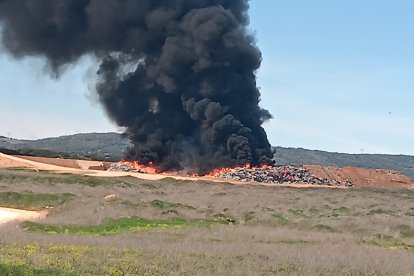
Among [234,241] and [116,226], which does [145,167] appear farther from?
[234,241]

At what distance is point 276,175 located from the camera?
7325 cm

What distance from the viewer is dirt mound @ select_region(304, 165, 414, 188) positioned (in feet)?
270

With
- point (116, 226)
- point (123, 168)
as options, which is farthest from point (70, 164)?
point (116, 226)

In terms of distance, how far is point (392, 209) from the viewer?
41.5 metres

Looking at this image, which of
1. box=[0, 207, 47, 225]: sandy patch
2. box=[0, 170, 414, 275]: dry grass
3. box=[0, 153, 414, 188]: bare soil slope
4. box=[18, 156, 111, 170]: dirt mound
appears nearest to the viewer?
box=[0, 170, 414, 275]: dry grass

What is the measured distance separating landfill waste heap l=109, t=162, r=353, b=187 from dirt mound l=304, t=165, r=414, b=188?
68.1 inches

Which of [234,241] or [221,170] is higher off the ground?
[221,170]

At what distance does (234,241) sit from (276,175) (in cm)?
5154

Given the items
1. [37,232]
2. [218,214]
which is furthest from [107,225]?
[218,214]

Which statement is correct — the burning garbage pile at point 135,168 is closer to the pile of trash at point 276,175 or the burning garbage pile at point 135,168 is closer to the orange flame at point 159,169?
the orange flame at point 159,169

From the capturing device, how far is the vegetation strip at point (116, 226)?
23.5 meters

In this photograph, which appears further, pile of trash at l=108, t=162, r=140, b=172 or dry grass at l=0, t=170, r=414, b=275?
pile of trash at l=108, t=162, r=140, b=172

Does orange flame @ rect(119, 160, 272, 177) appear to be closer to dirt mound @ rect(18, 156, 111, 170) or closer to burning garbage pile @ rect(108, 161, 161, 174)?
burning garbage pile @ rect(108, 161, 161, 174)

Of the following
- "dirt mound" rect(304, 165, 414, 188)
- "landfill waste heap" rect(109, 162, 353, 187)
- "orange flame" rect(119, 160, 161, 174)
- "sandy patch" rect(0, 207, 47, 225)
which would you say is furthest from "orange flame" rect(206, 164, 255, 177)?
"sandy patch" rect(0, 207, 47, 225)
